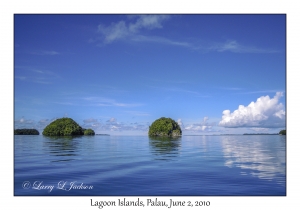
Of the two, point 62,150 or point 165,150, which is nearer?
point 62,150

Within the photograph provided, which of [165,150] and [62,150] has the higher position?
[62,150]

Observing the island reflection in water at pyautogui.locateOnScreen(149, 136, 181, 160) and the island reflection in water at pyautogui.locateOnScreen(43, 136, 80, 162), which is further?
the island reflection in water at pyautogui.locateOnScreen(149, 136, 181, 160)
